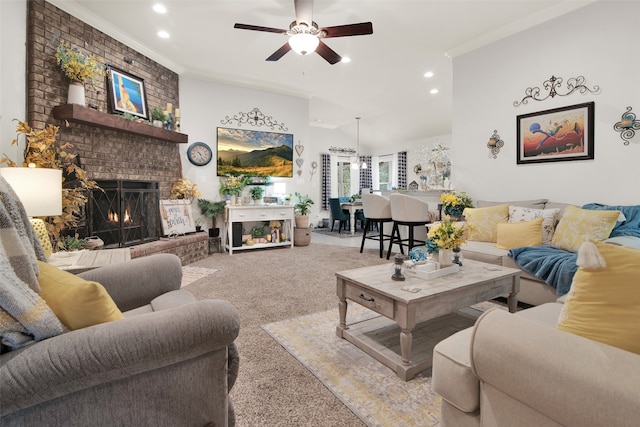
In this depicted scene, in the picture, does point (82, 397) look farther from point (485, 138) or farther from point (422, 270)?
point (485, 138)

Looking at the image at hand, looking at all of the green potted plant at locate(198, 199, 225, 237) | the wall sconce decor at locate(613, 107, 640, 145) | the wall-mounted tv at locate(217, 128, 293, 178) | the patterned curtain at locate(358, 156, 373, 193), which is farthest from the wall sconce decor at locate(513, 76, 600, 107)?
the patterned curtain at locate(358, 156, 373, 193)

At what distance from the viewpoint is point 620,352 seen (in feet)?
2.55

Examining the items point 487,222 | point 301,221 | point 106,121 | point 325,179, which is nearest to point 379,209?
point 301,221

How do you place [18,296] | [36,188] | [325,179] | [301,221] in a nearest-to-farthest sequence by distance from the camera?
[18,296] → [36,188] → [301,221] → [325,179]

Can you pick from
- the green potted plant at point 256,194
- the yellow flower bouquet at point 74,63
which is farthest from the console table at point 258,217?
the yellow flower bouquet at point 74,63

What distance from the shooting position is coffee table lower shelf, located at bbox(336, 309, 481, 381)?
179cm

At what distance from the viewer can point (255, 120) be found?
223 inches

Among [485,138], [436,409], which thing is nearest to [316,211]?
[485,138]

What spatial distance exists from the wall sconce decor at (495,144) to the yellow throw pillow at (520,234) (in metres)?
1.34

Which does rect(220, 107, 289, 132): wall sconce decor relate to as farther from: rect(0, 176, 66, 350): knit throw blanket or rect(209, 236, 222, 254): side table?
rect(0, 176, 66, 350): knit throw blanket

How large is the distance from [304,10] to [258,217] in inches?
127

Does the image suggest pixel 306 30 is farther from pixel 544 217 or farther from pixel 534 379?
pixel 534 379

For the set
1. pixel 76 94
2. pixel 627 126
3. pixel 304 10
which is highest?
pixel 304 10

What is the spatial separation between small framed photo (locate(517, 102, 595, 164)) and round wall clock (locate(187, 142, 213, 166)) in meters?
4.54
